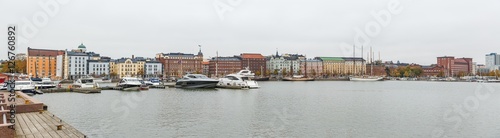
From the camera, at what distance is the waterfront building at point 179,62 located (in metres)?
182

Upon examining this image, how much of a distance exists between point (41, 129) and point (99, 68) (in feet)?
514

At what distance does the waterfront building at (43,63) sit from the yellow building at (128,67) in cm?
2237

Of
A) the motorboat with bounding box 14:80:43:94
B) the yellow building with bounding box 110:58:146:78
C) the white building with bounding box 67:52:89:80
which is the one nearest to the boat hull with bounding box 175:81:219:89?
the motorboat with bounding box 14:80:43:94

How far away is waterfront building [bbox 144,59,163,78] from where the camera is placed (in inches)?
6784

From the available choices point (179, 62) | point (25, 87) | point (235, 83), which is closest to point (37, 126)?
point (25, 87)

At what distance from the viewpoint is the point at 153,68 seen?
577 ft

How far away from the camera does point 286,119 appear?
2658 cm

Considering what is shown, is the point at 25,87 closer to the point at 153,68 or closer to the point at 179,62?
the point at 153,68

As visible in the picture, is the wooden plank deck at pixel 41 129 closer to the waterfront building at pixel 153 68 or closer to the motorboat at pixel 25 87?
the motorboat at pixel 25 87

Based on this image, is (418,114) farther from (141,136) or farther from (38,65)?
(38,65)

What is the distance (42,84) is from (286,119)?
1838 inches

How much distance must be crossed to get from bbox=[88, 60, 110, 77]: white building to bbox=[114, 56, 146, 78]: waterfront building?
4536 millimetres

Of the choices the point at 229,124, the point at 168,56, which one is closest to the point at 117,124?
the point at 229,124

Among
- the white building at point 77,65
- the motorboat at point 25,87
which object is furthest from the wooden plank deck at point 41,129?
the white building at point 77,65
